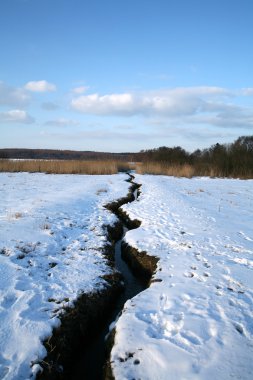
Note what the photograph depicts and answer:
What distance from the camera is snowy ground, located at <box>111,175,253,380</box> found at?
2566 mm

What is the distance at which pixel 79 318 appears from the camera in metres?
3.60

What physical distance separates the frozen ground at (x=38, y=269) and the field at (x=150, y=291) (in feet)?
0.04

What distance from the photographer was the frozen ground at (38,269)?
2.86 metres

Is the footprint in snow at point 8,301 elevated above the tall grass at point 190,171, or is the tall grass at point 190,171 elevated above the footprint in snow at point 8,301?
the tall grass at point 190,171

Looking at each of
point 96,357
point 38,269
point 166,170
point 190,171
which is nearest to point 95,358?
point 96,357

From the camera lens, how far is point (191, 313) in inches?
131

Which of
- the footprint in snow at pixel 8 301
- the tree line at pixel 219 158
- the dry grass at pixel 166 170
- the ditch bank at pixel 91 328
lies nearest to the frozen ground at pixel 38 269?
the footprint in snow at pixel 8 301

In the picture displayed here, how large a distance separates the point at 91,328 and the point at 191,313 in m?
1.36

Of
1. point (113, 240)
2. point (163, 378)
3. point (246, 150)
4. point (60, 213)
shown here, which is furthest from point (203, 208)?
point (246, 150)

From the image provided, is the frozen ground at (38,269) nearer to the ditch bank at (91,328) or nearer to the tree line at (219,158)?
the ditch bank at (91,328)

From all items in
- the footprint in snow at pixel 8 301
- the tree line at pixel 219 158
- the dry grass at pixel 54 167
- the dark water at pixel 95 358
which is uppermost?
the tree line at pixel 219 158

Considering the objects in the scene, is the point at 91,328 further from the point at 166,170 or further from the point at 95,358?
the point at 166,170

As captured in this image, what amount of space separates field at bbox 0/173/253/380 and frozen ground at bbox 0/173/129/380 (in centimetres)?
1

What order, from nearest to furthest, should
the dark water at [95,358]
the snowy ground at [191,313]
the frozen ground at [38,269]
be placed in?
the snowy ground at [191,313], the frozen ground at [38,269], the dark water at [95,358]
